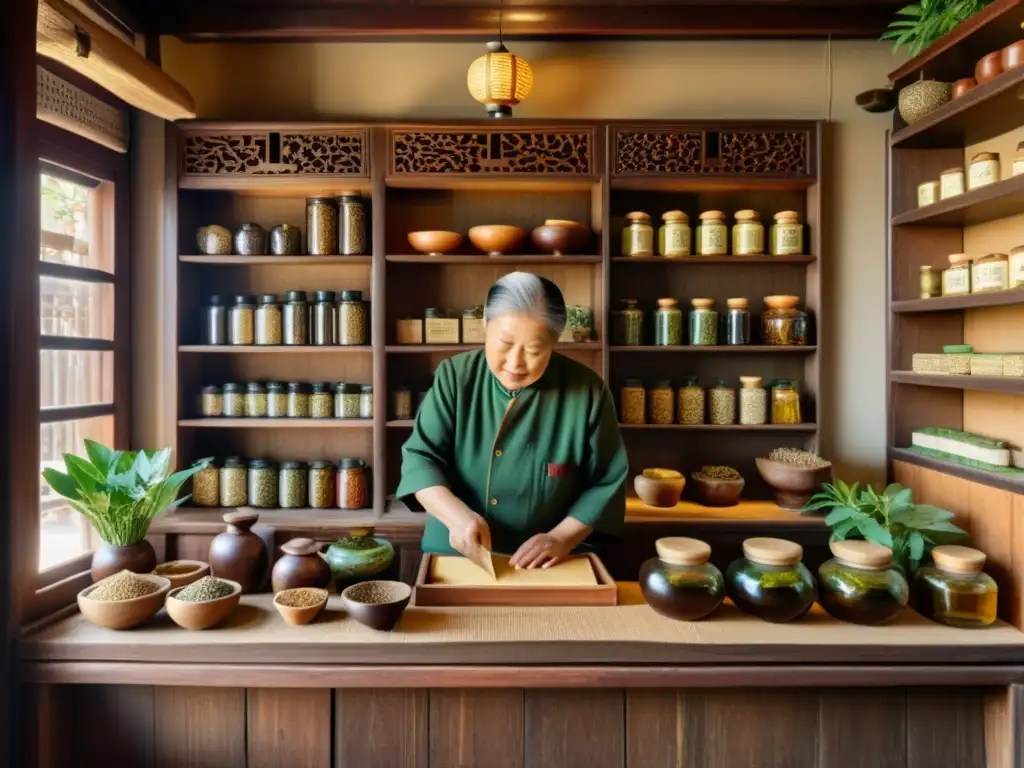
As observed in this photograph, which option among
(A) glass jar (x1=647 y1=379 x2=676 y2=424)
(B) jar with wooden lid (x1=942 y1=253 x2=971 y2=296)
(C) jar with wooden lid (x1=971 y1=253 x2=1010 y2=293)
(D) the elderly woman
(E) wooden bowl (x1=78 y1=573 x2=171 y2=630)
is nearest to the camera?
(E) wooden bowl (x1=78 y1=573 x2=171 y2=630)

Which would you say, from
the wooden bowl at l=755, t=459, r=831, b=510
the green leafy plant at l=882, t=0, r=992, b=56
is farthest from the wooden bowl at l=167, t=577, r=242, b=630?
the green leafy plant at l=882, t=0, r=992, b=56

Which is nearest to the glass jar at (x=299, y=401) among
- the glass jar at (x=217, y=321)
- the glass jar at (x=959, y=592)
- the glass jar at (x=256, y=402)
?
the glass jar at (x=256, y=402)

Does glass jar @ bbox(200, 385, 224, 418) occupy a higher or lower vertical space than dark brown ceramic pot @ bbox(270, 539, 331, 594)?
higher

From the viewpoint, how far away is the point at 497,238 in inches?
101

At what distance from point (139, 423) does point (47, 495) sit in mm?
709

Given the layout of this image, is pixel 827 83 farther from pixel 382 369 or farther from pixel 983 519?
pixel 382 369

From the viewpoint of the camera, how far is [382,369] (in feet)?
8.36

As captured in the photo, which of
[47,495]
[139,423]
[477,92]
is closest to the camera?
[47,495]

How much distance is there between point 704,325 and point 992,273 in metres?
0.95

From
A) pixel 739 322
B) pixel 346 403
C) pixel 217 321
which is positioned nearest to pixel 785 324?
pixel 739 322

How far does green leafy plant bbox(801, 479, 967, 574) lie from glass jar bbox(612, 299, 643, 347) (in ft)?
3.57

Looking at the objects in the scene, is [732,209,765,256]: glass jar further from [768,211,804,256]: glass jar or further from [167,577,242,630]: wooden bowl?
[167,577,242,630]: wooden bowl

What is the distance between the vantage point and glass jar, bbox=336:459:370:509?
2.60m

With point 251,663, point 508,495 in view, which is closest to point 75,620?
point 251,663
